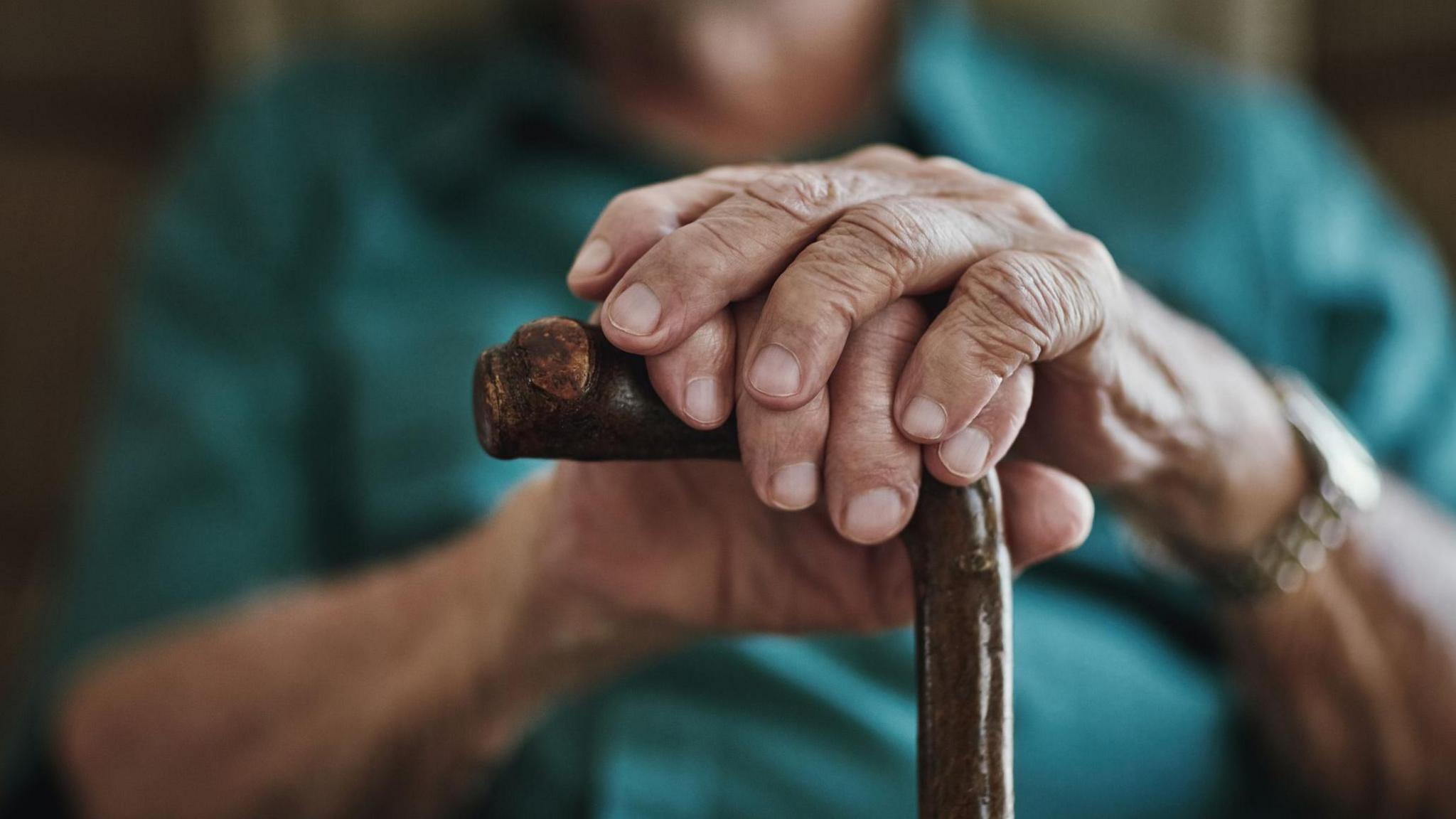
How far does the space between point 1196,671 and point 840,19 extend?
0.47 meters

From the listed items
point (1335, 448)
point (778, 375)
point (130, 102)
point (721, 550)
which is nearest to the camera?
point (778, 375)

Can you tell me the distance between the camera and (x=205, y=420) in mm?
726

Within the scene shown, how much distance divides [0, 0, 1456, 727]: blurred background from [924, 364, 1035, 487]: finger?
27.6 inches

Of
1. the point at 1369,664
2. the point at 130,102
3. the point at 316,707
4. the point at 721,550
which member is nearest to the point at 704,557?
the point at 721,550

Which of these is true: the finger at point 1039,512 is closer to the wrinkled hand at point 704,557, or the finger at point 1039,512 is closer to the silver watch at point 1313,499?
the wrinkled hand at point 704,557

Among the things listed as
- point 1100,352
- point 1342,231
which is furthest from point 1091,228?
point 1100,352

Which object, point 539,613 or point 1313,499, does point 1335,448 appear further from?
point 539,613

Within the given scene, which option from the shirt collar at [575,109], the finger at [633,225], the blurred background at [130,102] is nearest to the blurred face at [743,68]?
the shirt collar at [575,109]

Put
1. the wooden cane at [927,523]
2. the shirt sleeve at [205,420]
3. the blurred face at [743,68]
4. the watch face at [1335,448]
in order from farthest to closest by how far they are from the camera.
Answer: the blurred face at [743,68], the shirt sleeve at [205,420], the watch face at [1335,448], the wooden cane at [927,523]

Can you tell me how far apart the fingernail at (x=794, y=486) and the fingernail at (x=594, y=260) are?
0.25ft

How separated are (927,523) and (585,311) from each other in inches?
11.1

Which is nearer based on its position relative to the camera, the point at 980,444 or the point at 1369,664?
the point at 980,444

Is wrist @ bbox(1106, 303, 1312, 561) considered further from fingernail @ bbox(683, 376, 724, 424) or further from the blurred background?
the blurred background

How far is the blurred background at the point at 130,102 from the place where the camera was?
0.92 meters
